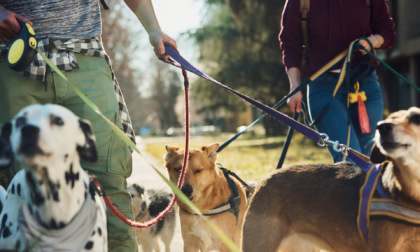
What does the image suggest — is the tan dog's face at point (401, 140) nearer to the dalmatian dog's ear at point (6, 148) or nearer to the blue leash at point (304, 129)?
the blue leash at point (304, 129)

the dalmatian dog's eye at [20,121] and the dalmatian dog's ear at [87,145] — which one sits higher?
the dalmatian dog's eye at [20,121]

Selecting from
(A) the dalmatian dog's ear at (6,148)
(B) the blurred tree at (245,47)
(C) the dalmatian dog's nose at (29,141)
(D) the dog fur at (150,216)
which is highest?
(C) the dalmatian dog's nose at (29,141)

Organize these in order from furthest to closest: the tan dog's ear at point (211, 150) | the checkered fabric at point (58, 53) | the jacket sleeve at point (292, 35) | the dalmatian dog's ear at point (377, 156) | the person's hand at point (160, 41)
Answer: the tan dog's ear at point (211, 150) < the jacket sleeve at point (292, 35) < the person's hand at point (160, 41) < the dalmatian dog's ear at point (377, 156) < the checkered fabric at point (58, 53)

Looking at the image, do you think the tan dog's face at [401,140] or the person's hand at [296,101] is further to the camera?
the person's hand at [296,101]

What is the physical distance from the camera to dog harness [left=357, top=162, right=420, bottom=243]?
3.04m

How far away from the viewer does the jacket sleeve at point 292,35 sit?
4.58m

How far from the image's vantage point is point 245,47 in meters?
27.4

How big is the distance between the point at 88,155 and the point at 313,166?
1.79 m

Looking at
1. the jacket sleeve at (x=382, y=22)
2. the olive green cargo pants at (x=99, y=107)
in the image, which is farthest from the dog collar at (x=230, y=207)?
the jacket sleeve at (x=382, y=22)

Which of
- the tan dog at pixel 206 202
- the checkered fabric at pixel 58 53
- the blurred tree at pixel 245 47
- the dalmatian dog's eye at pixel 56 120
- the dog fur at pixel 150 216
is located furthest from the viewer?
the blurred tree at pixel 245 47

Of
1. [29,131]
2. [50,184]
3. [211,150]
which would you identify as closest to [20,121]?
[29,131]

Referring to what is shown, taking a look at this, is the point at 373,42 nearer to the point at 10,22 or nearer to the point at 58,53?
the point at 58,53

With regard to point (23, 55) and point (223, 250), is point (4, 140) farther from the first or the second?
point (223, 250)

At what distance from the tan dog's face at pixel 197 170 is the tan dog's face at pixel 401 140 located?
2.49m
